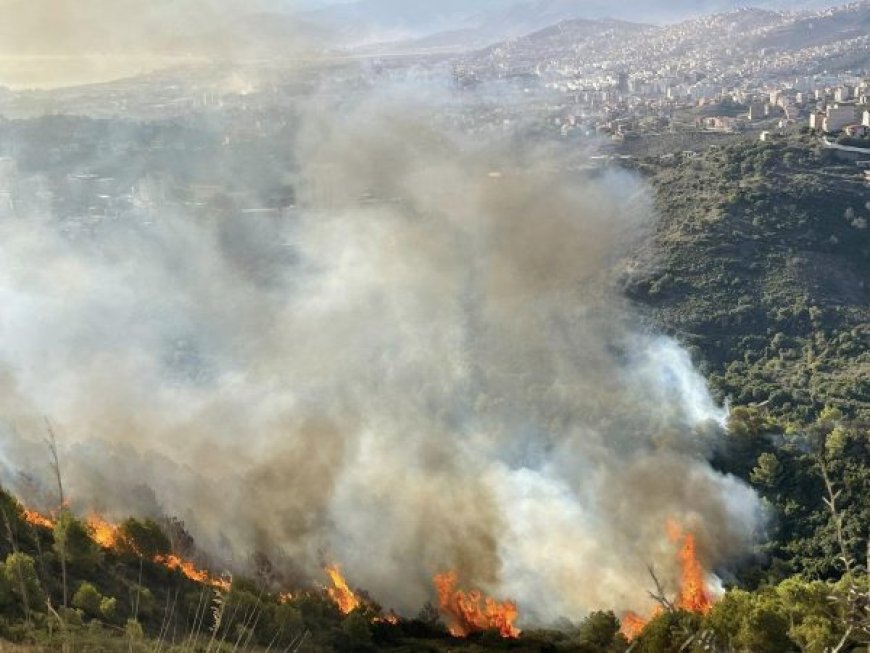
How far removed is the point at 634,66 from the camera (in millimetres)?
124625

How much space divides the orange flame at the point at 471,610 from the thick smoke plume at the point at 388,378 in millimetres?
365

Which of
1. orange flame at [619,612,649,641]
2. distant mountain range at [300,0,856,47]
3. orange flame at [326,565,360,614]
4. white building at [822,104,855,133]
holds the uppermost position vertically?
distant mountain range at [300,0,856,47]

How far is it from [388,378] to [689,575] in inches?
501

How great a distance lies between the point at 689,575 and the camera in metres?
20.0

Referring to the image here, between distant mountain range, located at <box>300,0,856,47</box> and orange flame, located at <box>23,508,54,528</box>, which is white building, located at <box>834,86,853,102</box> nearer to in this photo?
distant mountain range, located at <box>300,0,856,47</box>

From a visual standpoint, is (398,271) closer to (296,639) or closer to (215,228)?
(215,228)

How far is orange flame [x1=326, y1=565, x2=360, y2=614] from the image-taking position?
62.2 feet

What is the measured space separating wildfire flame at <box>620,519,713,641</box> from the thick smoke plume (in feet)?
1.23

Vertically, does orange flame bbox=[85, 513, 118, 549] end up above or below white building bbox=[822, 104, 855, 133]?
below

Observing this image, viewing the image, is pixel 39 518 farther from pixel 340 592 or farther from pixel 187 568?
pixel 340 592

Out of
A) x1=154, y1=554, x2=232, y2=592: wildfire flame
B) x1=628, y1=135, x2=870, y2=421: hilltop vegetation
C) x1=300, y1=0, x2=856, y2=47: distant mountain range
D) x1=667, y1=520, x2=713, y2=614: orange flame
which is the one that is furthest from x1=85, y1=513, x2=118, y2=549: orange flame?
x1=300, y1=0, x2=856, y2=47: distant mountain range

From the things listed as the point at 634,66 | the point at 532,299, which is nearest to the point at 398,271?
the point at 532,299

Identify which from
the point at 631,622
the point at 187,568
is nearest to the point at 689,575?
the point at 631,622

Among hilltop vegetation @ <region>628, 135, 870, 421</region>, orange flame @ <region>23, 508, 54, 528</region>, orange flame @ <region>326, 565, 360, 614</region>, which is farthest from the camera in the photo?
hilltop vegetation @ <region>628, 135, 870, 421</region>
